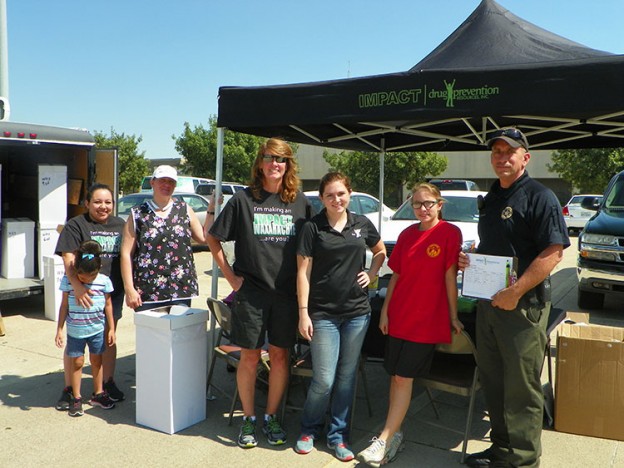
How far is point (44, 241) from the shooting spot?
25.1 ft

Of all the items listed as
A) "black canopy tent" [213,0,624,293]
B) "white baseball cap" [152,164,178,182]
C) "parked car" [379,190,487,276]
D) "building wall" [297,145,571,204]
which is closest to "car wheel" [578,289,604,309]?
"parked car" [379,190,487,276]

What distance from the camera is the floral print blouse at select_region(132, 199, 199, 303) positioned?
4.09m

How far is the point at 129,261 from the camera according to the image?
13.3 feet

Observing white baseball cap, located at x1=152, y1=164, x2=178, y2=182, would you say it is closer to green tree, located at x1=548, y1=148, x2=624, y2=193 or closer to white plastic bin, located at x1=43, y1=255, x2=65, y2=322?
white plastic bin, located at x1=43, y1=255, x2=65, y2=322

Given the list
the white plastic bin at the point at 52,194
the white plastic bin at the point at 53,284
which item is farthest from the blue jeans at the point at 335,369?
the white plastic bin at the point at 52,194

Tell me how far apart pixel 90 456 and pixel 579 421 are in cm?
323

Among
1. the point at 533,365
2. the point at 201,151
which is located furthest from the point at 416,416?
the point at 201,151

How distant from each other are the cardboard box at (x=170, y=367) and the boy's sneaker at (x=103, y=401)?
1.35 ft

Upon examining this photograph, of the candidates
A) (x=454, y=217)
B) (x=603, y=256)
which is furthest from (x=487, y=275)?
(x=454, y=217)

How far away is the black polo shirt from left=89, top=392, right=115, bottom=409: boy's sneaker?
2980mm

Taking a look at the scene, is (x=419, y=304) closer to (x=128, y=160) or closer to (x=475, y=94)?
(x=475, y=94)

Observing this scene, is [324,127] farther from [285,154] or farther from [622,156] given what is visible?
[622,156]

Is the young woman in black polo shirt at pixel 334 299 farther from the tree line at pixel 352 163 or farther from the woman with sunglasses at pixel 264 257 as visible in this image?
the tree line at pixel 352 163

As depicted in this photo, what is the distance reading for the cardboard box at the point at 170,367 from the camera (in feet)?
12.7
